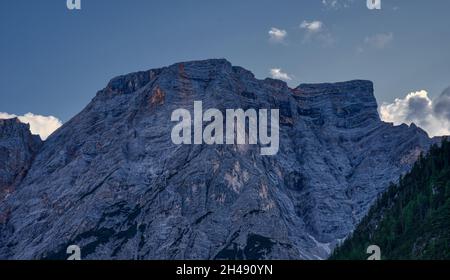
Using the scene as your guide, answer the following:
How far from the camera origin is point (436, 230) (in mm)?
169125
